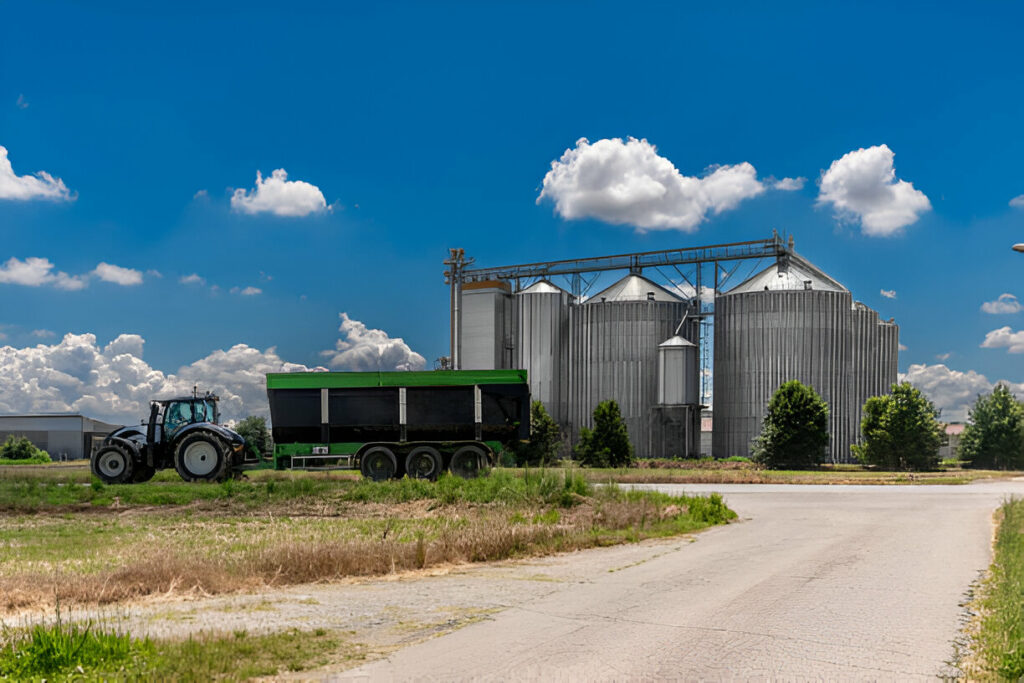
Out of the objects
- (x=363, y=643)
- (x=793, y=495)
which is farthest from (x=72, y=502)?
(x=793, y=495)

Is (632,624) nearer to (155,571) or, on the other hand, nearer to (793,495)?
(155,571)

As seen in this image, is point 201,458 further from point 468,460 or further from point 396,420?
point 468,460

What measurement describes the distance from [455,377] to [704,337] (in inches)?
1968

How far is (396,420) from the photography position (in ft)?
97.7

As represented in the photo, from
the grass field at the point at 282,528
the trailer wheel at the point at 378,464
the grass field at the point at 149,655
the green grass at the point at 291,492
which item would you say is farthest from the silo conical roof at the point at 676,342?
the grass field at the point at 149,655

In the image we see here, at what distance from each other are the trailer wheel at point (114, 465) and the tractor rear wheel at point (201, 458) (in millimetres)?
1566

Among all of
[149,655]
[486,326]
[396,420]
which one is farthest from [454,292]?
[149,655]

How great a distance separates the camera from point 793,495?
3072cm

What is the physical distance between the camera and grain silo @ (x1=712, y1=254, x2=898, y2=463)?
69.9 m

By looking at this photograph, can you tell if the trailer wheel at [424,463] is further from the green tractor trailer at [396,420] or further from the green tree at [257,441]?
the green tree at [257,441]

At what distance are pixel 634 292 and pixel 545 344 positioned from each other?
8.88 m

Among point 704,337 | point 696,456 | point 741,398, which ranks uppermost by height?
point 704,337

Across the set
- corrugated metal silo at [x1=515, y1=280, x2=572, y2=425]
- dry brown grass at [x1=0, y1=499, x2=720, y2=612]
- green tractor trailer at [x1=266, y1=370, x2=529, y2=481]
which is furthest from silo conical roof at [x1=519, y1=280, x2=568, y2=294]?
dry brown grass at [x1=0, y1=499, x2=720, y2=612]

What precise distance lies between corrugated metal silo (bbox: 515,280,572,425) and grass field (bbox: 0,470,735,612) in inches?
2036
